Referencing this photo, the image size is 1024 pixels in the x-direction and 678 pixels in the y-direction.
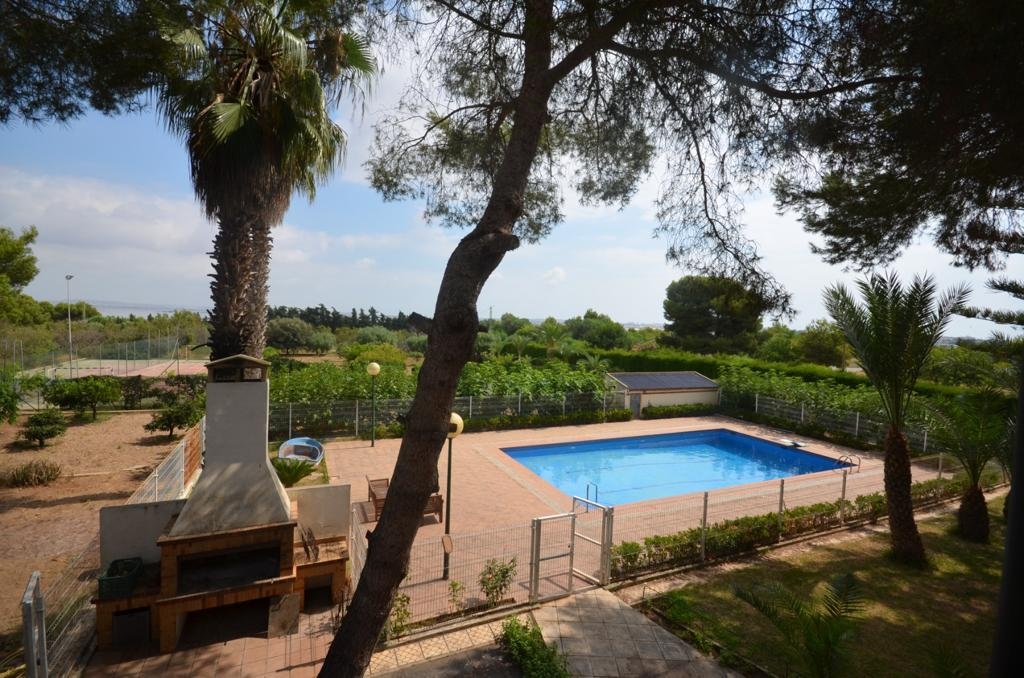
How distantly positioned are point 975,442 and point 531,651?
859cm

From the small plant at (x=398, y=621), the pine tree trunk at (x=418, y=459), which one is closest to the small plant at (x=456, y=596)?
the small plant at (x=398, y=621)

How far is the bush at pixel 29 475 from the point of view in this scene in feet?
33.7

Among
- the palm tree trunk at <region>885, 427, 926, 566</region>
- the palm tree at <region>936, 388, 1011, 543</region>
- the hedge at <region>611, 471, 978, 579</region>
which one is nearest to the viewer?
the hedge at <region>611, 471, 978, 579</region>

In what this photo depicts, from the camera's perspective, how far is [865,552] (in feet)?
28.1

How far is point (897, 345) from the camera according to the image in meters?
8.05

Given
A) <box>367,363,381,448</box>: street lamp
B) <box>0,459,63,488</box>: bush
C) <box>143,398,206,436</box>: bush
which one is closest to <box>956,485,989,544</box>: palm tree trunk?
<box>367,363,381,448</box>: street lamp

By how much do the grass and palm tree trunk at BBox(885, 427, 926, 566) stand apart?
0.70ft

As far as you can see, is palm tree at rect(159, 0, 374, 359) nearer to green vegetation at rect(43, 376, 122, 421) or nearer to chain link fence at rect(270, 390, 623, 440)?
chain link fence at rect(270, 390, 623, 440)

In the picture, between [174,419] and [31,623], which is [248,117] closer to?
[31,623]

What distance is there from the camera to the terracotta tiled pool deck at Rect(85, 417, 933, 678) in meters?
5.30

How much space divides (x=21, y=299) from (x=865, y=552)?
3999 cm

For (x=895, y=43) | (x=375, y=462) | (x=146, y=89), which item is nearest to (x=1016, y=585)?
(x=895, y=43)

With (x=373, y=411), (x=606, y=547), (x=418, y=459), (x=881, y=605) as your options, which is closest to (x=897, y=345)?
(x=881, y=605)

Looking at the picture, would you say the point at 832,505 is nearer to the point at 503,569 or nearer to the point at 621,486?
the point at 621,486
